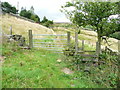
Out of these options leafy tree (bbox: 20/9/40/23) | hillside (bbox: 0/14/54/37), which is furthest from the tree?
leafy tree (bbox: 20/9/40/23)

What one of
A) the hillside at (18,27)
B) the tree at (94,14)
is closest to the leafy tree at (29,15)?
the hillside at (18,27)

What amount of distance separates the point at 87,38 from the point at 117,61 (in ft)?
43.8

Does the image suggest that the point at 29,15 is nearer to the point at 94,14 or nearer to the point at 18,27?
the point at 18,27

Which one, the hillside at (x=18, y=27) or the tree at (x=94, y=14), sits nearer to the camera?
the tree at (x=94, y=14)

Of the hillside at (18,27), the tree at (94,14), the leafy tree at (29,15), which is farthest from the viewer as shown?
the leafy tree at (29,15)

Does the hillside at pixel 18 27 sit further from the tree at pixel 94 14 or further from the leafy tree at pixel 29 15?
the tree at pixel 94 14

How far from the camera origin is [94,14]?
4.47 metres

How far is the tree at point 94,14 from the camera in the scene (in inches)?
170

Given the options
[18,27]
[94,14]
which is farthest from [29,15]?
[94,14]

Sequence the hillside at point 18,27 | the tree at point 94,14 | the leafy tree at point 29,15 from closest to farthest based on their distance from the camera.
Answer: the tree at point 94,14, the hillside at point 18,27, the leafy tree at point 29,15

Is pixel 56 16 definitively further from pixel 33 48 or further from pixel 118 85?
pixel 118 85

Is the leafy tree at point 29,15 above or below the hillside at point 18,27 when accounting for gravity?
above

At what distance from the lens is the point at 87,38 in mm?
16828

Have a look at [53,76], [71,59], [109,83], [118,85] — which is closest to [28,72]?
[53,76]
